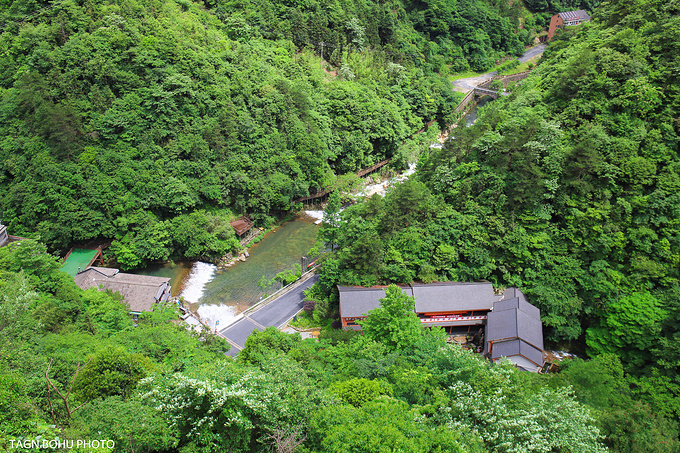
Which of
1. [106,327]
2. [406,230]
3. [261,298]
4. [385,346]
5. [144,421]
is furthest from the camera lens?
[261,298]

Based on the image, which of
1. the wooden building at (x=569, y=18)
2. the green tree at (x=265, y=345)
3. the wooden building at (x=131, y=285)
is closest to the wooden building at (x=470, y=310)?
the green tree at (x=265, y=345)

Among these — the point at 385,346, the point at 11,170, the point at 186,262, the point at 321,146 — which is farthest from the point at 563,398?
the point at 11,170

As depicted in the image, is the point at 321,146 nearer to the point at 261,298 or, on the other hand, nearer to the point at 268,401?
the point at 261,298

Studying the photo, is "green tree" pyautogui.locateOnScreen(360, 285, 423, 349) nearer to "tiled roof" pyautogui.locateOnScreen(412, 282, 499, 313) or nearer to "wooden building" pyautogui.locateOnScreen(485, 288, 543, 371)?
"tiled roof" pyautogui.locateOnScreen(412, 282, 499, 313)

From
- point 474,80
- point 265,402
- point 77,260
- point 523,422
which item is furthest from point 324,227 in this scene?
point 474,80

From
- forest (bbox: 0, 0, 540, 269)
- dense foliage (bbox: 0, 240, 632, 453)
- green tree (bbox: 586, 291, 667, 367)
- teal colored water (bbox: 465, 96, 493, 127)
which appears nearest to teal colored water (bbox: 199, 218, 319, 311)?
forest (bbox: 0, 0, 540, 269)

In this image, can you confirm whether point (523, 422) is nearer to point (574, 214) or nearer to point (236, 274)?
point (574, 214)
